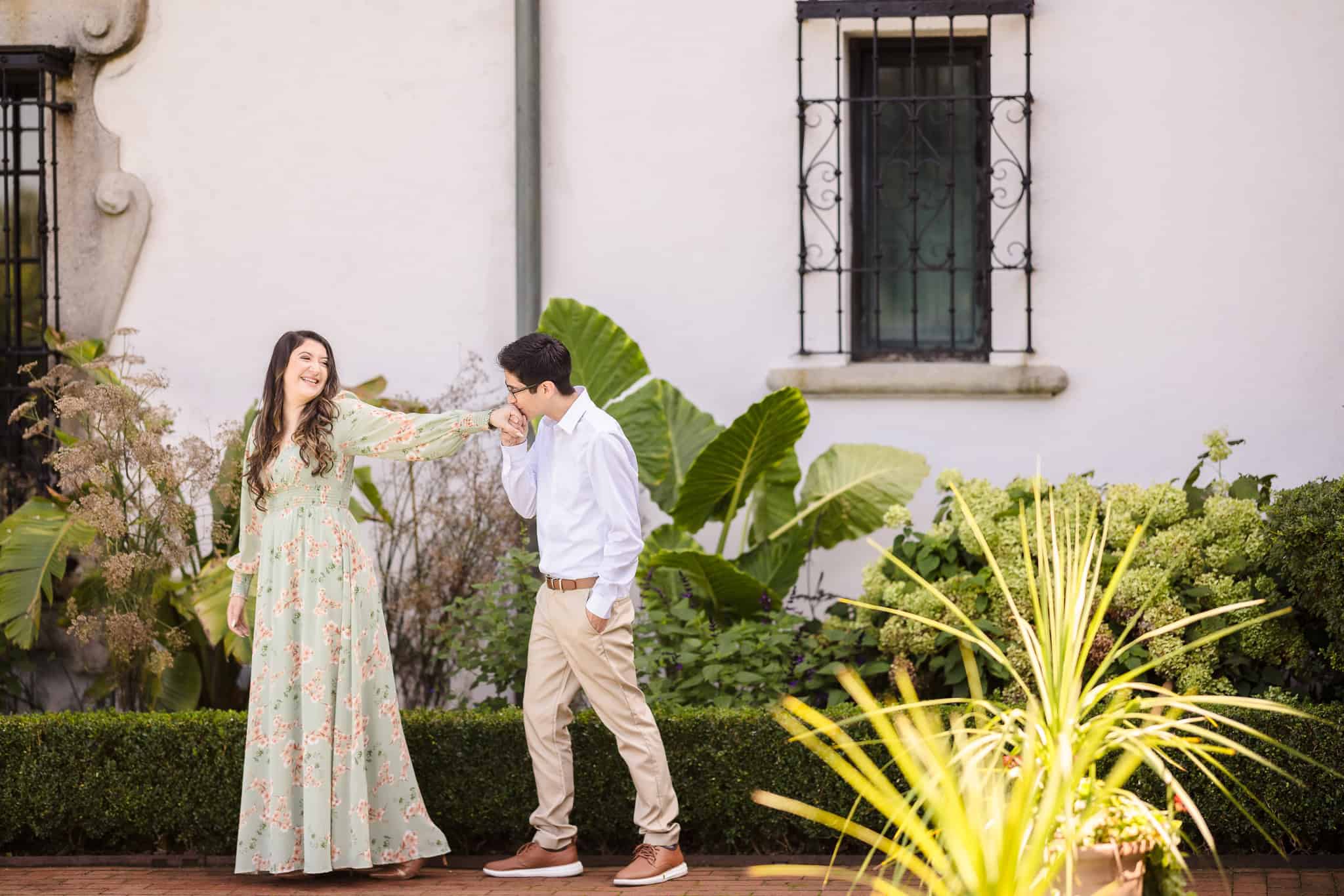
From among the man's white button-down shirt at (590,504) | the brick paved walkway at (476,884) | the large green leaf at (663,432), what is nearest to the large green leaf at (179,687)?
the brick paved walkway at (476,884)

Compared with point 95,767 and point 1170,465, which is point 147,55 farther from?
point 1170,465

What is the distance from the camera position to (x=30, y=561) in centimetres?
675

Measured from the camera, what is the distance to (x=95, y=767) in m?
6.06

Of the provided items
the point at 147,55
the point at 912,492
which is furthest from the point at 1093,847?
the point at 147,55

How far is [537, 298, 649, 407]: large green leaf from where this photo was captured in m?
7.04

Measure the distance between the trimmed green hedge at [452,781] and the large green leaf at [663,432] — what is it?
4.88 ft

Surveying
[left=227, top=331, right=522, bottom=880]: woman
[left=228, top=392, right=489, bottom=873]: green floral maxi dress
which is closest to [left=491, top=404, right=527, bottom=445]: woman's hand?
[left=227, top=331, right=522, bottom=880]: woman

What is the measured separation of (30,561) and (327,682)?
2.24 meters

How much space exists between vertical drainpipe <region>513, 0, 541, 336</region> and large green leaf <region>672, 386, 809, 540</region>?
1.32m

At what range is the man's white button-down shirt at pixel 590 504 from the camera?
17.0ft

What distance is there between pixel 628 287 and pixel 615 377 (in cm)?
82

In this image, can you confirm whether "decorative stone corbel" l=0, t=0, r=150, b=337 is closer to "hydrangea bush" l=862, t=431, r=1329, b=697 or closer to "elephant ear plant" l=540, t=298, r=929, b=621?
"elephant ear plant" l=540, t=298, r=929, b=621

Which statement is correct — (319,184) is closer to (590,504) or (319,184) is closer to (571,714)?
(590,504)

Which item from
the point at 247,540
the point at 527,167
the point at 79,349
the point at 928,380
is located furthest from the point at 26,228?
the point at 928,380
